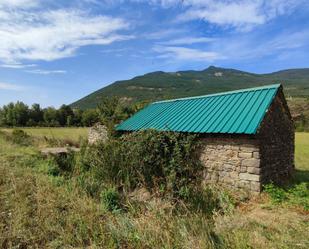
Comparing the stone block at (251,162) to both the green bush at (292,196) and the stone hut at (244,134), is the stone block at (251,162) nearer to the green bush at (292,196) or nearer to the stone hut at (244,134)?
the stone hut at (244,134)

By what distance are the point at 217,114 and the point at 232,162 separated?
7.78ft

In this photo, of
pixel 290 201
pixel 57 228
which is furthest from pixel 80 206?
pixel 290 201

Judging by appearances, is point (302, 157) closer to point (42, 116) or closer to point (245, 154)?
point (245, 154)

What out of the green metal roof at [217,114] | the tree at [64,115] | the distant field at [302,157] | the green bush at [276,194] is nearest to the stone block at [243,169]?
the green bush at [276,194]

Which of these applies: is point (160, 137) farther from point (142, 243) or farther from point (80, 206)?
point (142, 243)

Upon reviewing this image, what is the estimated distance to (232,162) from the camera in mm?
10227

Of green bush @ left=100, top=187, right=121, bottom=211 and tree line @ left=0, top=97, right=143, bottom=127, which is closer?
green bush @ left=100, top=187, right=121, bottom=211

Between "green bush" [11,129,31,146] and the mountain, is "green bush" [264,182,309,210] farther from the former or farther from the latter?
the mountain

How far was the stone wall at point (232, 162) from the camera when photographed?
31.8 feet

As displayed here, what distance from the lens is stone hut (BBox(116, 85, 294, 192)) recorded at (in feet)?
32.2

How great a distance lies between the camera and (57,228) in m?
5.29

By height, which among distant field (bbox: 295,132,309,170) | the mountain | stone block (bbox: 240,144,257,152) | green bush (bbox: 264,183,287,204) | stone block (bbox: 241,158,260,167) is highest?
the mountain

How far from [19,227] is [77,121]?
6251 cm

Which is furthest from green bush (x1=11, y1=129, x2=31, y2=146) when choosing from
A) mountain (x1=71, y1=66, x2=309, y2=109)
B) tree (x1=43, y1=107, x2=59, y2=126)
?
mountain (x1=71, y1=66, x2=309, y2=109)
